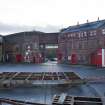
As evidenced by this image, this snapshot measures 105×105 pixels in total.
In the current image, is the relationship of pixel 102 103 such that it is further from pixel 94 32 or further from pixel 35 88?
pixel 94 32

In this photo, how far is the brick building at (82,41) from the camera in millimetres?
50469

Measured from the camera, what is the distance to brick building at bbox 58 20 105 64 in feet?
166

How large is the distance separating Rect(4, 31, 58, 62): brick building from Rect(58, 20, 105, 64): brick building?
13.9ft

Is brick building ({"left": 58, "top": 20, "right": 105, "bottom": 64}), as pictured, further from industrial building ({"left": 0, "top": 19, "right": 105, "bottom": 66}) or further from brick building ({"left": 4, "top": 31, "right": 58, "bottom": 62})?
brick building ({"left": 4, "top": 31, "right": 58, "bottom": 62})

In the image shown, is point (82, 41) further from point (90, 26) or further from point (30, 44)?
point (30, 44)

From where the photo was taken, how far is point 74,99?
13.6m

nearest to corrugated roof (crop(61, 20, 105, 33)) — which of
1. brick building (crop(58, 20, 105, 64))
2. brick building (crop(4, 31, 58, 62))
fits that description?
brick building (crop(58, 20, 105, 64))

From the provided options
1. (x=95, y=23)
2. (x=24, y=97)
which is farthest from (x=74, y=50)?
(x=24, y=97)

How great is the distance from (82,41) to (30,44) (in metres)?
16.7

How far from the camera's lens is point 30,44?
66375mm

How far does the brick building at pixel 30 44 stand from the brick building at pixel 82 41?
13.9ft

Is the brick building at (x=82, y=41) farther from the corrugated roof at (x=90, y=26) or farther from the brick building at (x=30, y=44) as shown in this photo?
the brick building at (x=30, y=44)

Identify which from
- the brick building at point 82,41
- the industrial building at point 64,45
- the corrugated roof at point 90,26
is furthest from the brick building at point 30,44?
the corrugated roof at point 90,26

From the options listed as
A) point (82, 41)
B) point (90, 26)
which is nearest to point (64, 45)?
point (82, 41)
